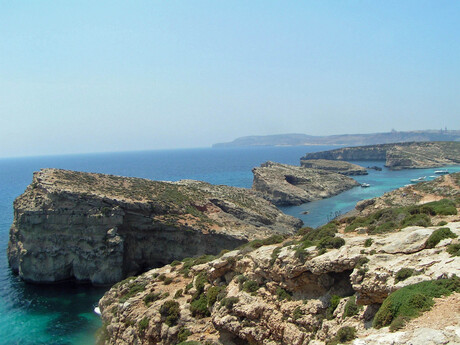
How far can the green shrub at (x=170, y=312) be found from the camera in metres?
22.6

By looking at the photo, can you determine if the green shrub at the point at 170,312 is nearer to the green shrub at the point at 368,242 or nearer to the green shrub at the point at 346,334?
the green shrub at the point at 346,334

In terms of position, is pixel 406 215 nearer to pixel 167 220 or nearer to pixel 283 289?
pixel 283 289

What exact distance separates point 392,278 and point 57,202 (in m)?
44.4

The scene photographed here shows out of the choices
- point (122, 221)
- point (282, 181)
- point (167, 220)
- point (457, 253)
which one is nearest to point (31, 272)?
point (122, 221)

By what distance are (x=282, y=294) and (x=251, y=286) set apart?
85.3 inches

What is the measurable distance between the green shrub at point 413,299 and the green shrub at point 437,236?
3.34m

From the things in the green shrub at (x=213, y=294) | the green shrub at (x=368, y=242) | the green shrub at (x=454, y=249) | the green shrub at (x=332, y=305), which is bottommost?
the green shrub at (x=213, y=294)

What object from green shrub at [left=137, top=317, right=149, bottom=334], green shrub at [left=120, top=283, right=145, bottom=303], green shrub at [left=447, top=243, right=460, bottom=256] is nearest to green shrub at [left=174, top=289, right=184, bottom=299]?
green shrub at [left=137, top=317, right=149, bottom=334]

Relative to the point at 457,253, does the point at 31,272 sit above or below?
below

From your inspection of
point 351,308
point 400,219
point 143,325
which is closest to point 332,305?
point 351,308

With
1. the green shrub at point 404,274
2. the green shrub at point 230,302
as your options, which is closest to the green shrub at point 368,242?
the green shrub at point 404,274

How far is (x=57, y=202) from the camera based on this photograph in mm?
47469

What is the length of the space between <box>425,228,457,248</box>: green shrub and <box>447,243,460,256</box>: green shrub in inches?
38.4

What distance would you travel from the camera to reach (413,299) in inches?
466
